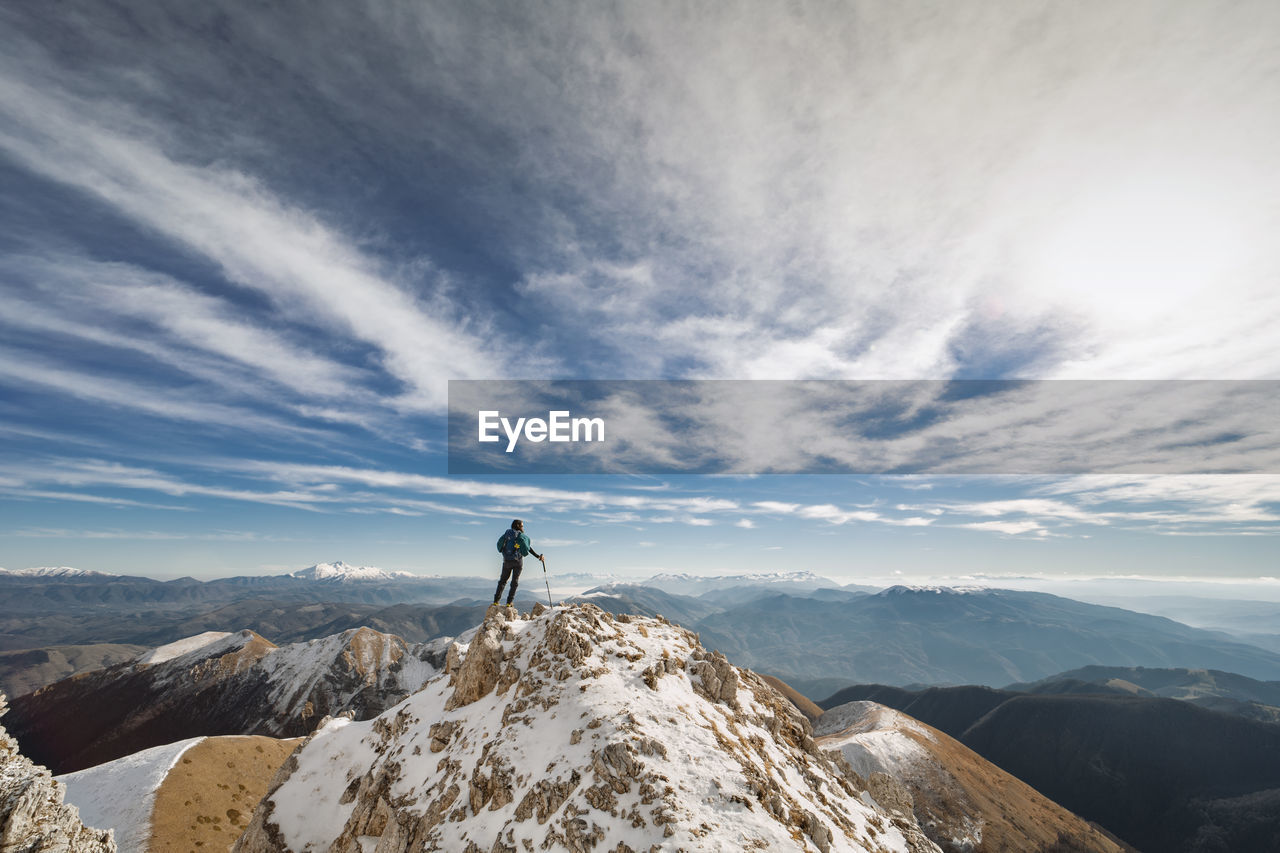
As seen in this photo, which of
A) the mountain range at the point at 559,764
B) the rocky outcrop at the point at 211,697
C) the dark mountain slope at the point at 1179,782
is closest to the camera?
the mountain range at the point at 559,764

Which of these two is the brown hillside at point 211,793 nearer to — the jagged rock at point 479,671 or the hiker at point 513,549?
the jagged rock at point 479,671

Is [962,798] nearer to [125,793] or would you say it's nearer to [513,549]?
[513,549]

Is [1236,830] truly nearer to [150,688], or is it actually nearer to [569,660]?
[569,660]

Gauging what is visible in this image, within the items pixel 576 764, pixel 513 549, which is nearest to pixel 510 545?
pixel 513 549

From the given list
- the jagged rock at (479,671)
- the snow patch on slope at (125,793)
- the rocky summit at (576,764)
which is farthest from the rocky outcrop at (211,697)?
the jagged rock at (479,671)

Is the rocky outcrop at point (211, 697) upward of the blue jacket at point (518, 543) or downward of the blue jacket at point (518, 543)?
downward

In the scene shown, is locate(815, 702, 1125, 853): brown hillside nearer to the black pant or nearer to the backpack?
the black pant

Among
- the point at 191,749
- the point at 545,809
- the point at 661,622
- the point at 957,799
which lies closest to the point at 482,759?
the point at 545,809
